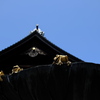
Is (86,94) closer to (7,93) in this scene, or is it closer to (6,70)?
(7,93)

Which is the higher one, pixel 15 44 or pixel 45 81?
pixel 15 44

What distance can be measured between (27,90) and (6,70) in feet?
12.3

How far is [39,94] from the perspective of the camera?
828cm

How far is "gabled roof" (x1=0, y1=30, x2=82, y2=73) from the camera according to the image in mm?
11859

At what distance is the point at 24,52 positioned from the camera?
476 inches

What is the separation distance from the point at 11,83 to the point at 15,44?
3563 millimetres

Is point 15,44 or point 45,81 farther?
point 15,44

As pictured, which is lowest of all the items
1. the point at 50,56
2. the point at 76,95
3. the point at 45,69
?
the point at 76,95

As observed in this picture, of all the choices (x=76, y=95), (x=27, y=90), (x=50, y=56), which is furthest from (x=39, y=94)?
(x=50, y=56)

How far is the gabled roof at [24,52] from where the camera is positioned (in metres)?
11.9

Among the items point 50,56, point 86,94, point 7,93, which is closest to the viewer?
Result: point 86,94

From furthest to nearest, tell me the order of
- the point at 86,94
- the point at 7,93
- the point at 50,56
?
the point at 50,56 < the point at 7,93 < the point at 86,94

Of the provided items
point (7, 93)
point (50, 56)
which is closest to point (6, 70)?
point (50, 56)

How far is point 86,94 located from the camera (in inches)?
319
